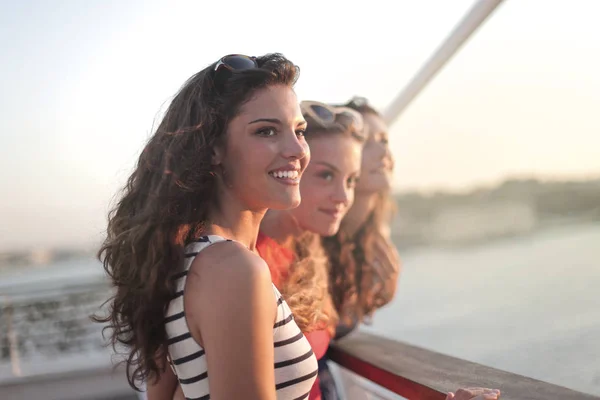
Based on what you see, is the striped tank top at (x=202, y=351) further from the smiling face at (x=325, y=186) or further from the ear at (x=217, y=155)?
the smiling face at (x=325, y=186)

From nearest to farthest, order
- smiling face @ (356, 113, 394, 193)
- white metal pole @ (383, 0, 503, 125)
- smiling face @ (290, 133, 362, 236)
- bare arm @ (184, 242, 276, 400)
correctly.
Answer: bare arm @ (184, 242, 276, 400) < smiling face @ (290, 133, 362, 236) < white metal pole @ (383, 0, 503, 125) < smiling face @ (356, 113, 394, 193)

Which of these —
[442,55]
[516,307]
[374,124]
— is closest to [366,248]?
[374,124]

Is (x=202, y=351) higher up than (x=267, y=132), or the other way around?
(x=267, y=132)

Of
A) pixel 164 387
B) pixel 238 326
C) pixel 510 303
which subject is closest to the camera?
pixel 238 326

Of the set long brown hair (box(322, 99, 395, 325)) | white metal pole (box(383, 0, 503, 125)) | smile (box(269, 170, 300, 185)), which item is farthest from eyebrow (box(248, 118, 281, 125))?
white metal pole (box(383, 0, 503, 125))

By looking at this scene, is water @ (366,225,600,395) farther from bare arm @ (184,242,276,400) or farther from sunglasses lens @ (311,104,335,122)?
bare arm @ (184,242,276,400)

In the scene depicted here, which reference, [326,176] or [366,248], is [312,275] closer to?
[326,176]

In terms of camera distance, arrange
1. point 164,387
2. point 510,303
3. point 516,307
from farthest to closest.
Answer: point 510,303 → point 516,307 → point 164,387

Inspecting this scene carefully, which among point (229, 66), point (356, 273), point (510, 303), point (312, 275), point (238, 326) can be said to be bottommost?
point (510, 303)

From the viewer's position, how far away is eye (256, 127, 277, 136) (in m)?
1.31

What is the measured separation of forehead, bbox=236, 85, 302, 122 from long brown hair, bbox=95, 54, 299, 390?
→ 0.06ft

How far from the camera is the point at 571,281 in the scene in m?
7.49

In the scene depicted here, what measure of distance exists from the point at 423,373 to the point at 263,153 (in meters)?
0.82

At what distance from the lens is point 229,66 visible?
4.43 ft
